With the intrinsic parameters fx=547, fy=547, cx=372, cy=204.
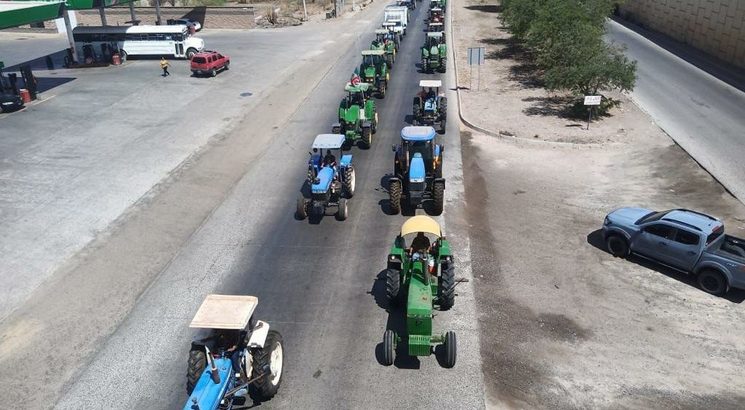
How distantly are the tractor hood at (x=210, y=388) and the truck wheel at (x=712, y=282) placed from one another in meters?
12.5

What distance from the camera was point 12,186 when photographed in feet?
72.4

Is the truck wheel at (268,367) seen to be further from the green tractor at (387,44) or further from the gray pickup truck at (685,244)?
the green tractor at (387,44)

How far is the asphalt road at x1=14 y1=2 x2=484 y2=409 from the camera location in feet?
38.1

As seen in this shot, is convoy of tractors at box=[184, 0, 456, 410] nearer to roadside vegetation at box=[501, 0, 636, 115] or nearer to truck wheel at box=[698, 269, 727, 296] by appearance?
truck wheel at box=[698, 269, 727, 296]

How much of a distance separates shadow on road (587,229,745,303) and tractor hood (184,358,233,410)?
39.1ft

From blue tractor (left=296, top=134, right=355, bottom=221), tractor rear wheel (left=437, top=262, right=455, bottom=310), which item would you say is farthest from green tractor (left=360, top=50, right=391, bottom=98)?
tractor rear wheel (left=437, top=262, right=455, bottom=310)

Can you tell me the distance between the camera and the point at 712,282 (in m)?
14.7

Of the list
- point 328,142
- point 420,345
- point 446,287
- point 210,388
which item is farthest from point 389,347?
point 328,142

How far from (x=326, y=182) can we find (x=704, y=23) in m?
37.5

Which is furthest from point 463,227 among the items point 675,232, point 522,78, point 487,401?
point 522,78

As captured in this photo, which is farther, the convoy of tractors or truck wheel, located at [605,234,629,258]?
truck wheel, located at [605,234,629,258]

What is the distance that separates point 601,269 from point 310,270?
8475mm

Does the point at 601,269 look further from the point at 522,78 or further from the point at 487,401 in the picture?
the point at 522,78

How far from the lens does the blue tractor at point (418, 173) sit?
59.1 ft
